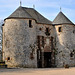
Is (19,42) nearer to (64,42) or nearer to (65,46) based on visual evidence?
(64,42)

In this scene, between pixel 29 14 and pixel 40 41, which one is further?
pixel 40 41

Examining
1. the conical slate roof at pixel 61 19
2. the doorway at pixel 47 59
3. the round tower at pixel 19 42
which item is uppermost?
the conical slate roof at pixel 61 19

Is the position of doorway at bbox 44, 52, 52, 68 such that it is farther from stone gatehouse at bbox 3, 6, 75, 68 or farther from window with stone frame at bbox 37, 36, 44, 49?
window with stone frame at bbox 37, 36, 44, 49

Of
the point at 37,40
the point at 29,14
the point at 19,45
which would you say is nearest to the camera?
the point at 19,45

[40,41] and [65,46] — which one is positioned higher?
[40,41]

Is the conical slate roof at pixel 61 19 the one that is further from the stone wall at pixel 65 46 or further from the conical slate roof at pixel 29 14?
the conical slate roof at pixel 29 14

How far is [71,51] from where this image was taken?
37969 millimetres

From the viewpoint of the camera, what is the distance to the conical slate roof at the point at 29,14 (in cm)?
3359

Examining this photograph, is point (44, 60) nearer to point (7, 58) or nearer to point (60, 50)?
point (60, 50)

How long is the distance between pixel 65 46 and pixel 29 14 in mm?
9612

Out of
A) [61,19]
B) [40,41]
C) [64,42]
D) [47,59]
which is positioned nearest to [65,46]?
[64,42]

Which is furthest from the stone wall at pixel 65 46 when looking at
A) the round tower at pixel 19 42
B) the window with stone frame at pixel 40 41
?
the round tower at pixel 19 42

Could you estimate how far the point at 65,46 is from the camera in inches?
1485

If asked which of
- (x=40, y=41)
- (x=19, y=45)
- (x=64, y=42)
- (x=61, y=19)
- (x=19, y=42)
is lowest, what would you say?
(x=19, y=45)
